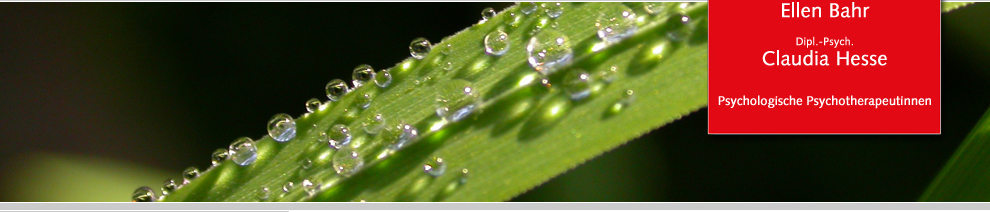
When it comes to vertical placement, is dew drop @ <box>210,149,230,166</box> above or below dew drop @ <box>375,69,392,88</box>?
below

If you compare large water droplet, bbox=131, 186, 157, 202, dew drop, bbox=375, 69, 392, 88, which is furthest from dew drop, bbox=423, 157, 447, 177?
large water droplet, bbox=131, 186, 157, 202

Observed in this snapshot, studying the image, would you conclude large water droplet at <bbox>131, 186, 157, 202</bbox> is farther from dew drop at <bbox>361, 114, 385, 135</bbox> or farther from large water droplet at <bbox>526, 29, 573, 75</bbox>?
large water droplet at <bbox>526, 29, 573, 75</bbox>

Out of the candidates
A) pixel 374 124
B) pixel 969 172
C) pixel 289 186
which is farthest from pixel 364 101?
pixel 969 172

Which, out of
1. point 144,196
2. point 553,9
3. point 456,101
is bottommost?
point 144,196

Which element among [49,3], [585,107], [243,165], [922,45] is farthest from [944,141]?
[49,3]

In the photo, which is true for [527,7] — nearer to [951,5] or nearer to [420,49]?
[420,49]

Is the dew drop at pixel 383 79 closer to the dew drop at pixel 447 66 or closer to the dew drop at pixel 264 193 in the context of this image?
the dew drop at pixel 447 66
